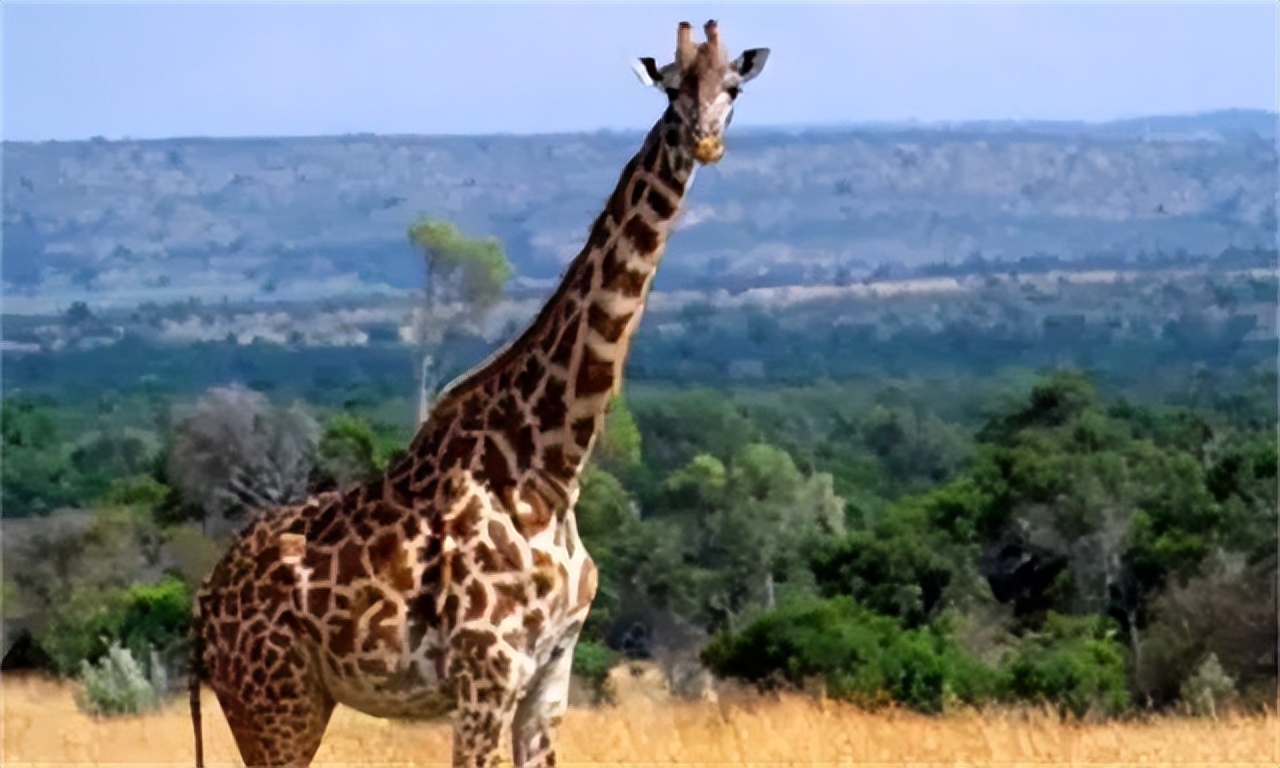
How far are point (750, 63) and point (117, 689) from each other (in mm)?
9042

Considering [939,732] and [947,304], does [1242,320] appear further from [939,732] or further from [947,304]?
[939,732]

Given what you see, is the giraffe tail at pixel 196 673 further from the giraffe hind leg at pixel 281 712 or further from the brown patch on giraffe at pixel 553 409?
the brown patch on giraffe at pixel 553 409

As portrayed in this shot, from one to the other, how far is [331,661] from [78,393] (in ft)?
52.2

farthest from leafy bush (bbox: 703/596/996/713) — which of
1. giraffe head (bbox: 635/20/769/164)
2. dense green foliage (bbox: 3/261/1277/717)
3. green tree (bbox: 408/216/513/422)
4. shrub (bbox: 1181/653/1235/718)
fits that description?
giraffe head (bbox: 635/20/769/164)

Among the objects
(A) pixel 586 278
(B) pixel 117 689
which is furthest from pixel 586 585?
(B) pixel 117 689

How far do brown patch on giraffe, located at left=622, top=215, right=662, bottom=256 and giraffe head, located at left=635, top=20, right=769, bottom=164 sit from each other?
29cm

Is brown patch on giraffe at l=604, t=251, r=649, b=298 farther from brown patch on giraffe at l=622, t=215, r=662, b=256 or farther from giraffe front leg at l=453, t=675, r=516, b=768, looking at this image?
giraffe front leg at l=453, t=675, r=516, b=768

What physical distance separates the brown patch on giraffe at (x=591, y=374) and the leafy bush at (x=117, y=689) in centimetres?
787

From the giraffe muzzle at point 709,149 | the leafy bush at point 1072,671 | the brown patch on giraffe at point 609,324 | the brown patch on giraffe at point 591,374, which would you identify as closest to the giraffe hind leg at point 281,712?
the brown patch on giraffe at point 591,374

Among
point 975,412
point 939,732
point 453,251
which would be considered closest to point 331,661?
point 939,732

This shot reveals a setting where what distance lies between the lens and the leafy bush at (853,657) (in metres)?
13.6

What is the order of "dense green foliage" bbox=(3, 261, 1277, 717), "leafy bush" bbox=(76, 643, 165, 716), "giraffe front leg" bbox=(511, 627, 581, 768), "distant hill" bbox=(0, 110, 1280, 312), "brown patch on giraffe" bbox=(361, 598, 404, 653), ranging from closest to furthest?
1. "brown patch on giraffe" bbox=(361, 598, 404, 653)
2. "giraffe front leg" bbox=(511, 627, 581, 768)
3. "leafy bush" bbox=(76, 643, 165, 716)
4. "dense green foliage" bbox=(3, 261, 1277, 717)
5. "distant hill" bbox=(0, 110, 1280, 312)

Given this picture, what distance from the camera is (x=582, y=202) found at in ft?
57.5

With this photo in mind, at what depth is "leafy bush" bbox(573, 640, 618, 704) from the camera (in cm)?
1555
